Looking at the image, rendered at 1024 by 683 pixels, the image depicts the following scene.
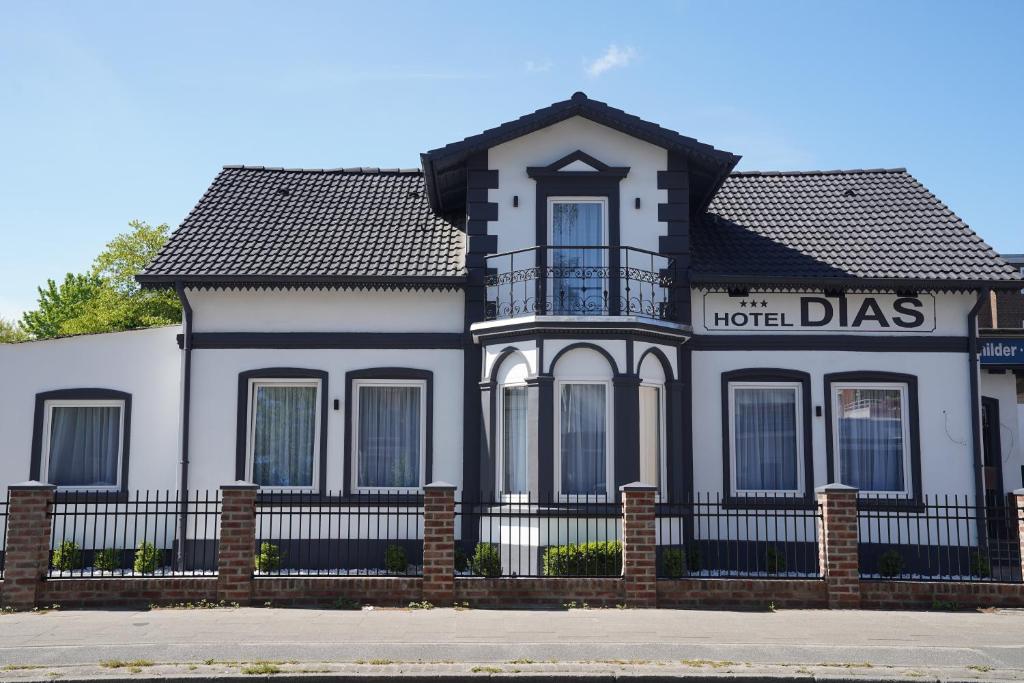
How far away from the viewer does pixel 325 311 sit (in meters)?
15.9

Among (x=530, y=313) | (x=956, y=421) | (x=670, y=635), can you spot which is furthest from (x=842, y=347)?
(x=670, y=635)

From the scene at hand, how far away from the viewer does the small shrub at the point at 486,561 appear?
43.8 ft

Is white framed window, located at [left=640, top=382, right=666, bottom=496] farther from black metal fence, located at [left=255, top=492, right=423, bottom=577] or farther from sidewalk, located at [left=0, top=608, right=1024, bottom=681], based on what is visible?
sidewalk, located at [left=0, top=608, right=1024, bottom=681]

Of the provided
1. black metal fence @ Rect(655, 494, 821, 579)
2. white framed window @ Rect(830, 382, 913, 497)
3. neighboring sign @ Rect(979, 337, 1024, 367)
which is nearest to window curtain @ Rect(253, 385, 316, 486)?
black metal fence @ Rect(655, 494, 821, 579)

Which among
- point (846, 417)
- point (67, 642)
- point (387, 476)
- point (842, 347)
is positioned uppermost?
point (842, 347)

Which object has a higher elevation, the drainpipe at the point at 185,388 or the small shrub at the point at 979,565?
the drainpipe at the point at 185,388

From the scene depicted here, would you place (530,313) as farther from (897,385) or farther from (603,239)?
(897,385)

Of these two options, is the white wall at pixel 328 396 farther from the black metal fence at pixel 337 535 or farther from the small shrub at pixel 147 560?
the small shrub at pixel 147 560

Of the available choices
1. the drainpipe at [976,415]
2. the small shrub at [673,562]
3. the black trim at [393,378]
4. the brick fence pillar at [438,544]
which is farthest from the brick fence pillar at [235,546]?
the drainpipe at [976,415]

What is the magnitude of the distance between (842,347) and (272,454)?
934 cm

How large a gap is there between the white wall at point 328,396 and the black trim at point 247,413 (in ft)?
0.21

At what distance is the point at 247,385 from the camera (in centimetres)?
1572

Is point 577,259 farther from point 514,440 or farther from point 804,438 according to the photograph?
point 804,438

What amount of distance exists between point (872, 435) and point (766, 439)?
5.56 feet
